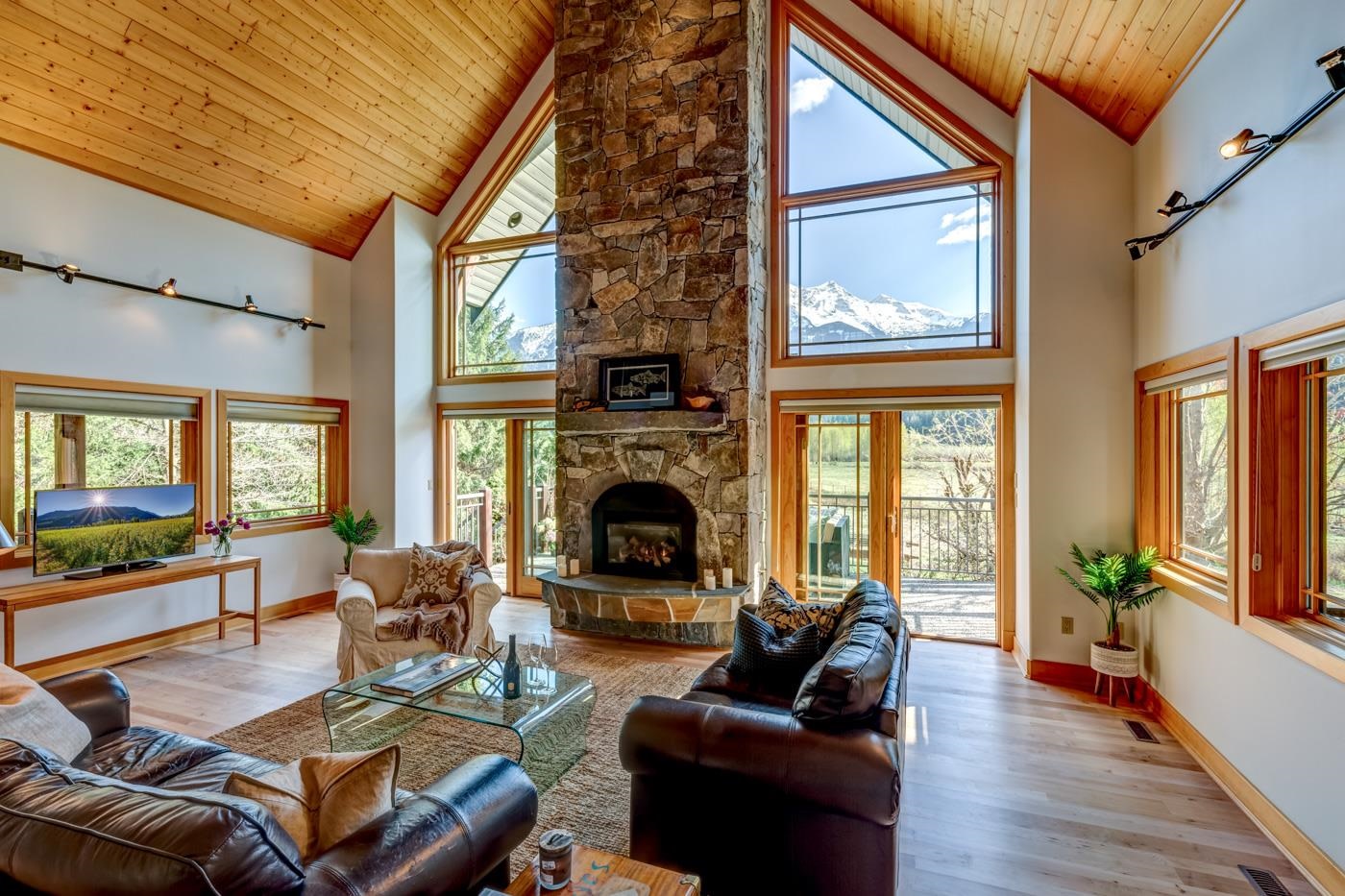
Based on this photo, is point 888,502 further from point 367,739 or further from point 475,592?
point 367,739

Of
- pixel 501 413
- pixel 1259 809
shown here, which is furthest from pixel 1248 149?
pixel 501 413

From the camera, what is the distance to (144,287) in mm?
4961

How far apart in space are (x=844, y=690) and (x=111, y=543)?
517cm

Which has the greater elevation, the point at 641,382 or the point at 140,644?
the point at 641,382

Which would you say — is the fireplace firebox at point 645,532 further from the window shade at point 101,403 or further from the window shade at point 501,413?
the window shade at point 101,403

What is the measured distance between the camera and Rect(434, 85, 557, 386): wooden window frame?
254 inches

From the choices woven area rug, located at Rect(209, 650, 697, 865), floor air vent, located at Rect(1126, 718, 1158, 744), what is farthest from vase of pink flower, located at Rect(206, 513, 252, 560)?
floor air vent, located at Rect(1126, 718, 1158, 744)

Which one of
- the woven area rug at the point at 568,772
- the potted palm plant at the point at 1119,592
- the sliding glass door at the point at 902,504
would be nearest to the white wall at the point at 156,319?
the woven area rug at the point at 568,772

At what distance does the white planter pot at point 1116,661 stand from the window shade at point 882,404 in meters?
1.92

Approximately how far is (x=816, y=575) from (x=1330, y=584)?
3417 mm

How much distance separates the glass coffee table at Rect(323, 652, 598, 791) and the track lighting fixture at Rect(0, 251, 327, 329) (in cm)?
370

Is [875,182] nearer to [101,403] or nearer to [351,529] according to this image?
[351,529]

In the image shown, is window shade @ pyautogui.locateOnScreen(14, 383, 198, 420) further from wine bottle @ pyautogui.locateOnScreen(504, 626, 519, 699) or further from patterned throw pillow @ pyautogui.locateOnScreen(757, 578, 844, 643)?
patterned throw pillow @ pyautogui.locateOnScreen(757, 578, 844, 643)

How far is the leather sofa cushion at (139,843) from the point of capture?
112 centimetres
